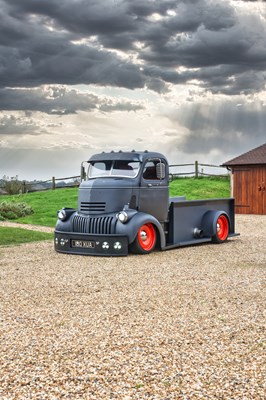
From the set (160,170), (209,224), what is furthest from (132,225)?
(209,224)

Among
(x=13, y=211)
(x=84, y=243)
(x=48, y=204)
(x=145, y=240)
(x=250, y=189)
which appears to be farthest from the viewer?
(x=48, y=204)

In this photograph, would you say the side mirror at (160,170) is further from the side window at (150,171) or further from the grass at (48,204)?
the grass at (48,204)

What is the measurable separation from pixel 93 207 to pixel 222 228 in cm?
385

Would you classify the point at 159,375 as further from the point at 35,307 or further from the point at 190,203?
the point at 190,203

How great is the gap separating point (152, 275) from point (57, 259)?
9.10 ft

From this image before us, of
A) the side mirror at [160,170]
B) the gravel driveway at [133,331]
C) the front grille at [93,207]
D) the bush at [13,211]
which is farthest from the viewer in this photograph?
the bush at [13,211]

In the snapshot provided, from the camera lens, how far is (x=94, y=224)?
11766mm

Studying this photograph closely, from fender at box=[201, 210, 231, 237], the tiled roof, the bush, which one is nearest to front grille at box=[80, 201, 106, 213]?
fender at box=[201, 210, 231, 237]

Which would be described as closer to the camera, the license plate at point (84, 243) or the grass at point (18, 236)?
the license plate at point (84, 243)

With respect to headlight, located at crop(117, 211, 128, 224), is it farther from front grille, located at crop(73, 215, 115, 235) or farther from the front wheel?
the front wheel

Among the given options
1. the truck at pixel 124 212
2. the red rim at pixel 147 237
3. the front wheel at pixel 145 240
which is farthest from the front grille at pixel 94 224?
the red rim at pixel 147 237

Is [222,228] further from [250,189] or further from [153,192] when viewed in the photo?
[250,189]

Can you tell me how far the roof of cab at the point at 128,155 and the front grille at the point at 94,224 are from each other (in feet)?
4.81

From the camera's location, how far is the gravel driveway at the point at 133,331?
422 cm
